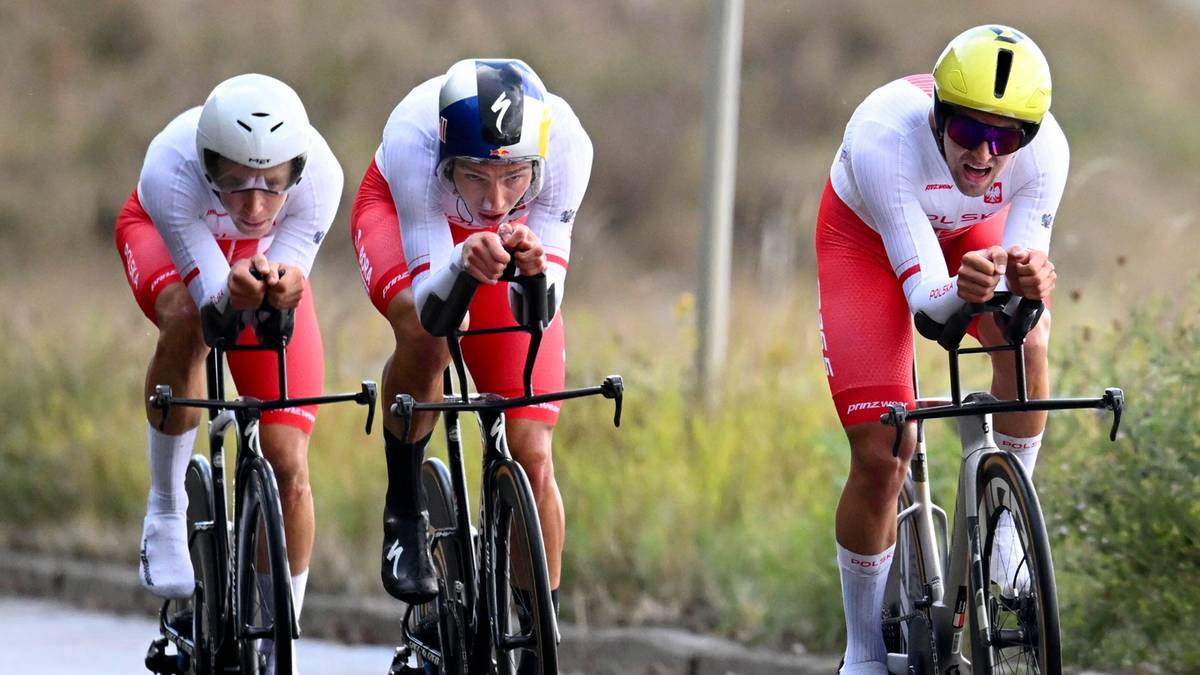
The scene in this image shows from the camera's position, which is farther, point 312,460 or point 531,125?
point 312,460

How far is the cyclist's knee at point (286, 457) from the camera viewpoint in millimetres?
6277

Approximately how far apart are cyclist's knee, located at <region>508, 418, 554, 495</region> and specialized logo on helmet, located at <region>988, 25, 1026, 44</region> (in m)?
1.82

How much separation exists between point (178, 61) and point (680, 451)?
21.2m

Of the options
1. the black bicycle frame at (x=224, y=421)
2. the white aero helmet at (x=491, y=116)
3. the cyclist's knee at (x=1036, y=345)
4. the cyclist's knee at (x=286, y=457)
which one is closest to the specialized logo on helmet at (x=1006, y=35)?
the cyclist's knee at (x=1036, y=345)

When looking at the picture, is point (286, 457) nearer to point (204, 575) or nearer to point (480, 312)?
point (204, 575)

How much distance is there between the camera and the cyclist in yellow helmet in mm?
5152

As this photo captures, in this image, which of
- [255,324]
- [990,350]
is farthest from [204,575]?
[990,350]

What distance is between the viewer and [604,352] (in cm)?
998

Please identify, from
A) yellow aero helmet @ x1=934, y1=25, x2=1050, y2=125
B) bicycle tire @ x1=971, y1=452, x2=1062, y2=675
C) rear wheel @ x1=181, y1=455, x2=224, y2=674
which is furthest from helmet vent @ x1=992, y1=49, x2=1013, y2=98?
rear wheel @ x1=181, y1=455, x2=224, y2=674

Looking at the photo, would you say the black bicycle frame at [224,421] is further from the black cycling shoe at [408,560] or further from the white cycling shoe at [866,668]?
the white cycling shoe at [866,668]

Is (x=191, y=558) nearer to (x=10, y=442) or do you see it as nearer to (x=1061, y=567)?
(x=1061, y=567)

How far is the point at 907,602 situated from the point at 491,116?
194cm

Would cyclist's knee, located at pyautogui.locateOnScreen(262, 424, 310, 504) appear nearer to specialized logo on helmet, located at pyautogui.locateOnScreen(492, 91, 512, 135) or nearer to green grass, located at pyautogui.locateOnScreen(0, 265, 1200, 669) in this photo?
specialized logo on helmet, located at pyautogui.locateOnScreen(492, 91, 512, 135)

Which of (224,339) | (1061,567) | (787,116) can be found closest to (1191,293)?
(1061,567)
